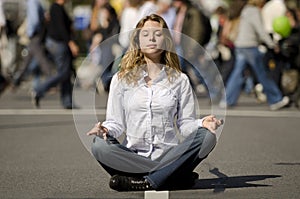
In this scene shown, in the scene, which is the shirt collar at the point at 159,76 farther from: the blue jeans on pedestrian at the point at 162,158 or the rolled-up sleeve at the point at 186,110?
the blue jeans on pedestrian at the point at 162,158

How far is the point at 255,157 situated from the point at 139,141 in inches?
107

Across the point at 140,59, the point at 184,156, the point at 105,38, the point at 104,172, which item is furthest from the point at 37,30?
the point at 184,156

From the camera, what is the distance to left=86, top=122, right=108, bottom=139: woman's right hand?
6.41 m

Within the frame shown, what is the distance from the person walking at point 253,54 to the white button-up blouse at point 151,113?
841cm

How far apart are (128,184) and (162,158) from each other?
1.16 feet

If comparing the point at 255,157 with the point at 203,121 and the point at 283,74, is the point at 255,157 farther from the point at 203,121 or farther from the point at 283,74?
the point at 283,74

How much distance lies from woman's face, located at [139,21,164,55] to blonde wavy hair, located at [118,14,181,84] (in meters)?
0.04

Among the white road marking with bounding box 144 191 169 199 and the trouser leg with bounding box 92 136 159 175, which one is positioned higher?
the trouser leg with bounding box 92 136 159 175

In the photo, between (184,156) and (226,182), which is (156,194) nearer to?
(184,156)

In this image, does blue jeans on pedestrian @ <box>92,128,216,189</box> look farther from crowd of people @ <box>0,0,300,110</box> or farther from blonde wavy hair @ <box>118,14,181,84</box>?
crowd of people @ <box>0,0,300,110</box>

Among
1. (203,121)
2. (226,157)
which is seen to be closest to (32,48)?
(226,157)

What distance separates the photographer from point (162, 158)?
22.1 ft

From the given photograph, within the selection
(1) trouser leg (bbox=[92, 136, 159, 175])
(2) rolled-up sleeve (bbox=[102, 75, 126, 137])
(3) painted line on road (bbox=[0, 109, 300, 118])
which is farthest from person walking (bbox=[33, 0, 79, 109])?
(1) trouser leg (bbox=[92, 136, 159, 175])

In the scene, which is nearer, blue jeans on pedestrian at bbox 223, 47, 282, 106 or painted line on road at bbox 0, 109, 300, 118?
painted line on road at bbox 0, 109, 300, 118
